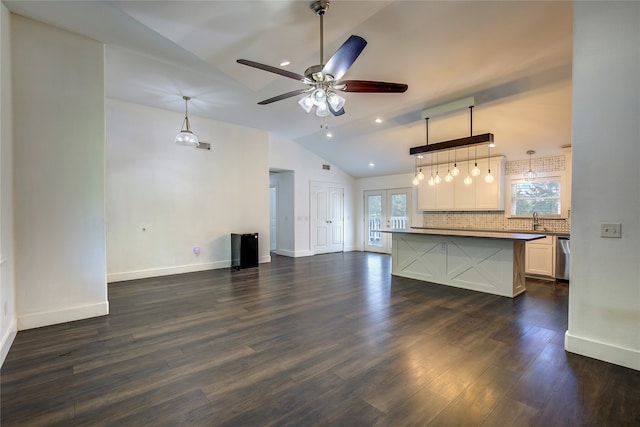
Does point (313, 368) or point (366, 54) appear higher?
point (366, 54)

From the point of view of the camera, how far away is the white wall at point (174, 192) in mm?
5109

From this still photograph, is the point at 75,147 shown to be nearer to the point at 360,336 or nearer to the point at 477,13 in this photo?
the point at 360,336

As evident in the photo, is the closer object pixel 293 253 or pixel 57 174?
pixel 57 174

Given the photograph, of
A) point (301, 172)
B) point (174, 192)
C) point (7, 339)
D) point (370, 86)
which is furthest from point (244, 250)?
point (370, 86)

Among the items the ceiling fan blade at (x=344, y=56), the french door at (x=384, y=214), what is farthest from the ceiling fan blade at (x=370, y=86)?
the french door at (x=384, y=214)

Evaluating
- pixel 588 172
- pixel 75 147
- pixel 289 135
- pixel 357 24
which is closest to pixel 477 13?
pixel 357 24

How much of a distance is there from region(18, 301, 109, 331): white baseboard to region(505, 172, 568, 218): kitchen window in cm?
742

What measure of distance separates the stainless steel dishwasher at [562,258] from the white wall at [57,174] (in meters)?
7.27

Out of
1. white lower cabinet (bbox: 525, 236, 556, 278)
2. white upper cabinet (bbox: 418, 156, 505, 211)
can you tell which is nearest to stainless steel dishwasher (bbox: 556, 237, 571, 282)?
white lower cabinet (bbox: 525, 236, 556, 278)

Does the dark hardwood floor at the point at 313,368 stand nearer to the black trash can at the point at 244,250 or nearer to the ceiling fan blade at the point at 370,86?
the black trash can at the point at 244,250

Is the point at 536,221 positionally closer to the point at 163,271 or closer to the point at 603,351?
the point at 603,351

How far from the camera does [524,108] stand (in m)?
4.70

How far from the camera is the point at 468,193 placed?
6625mm

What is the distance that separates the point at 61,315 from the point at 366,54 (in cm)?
465
